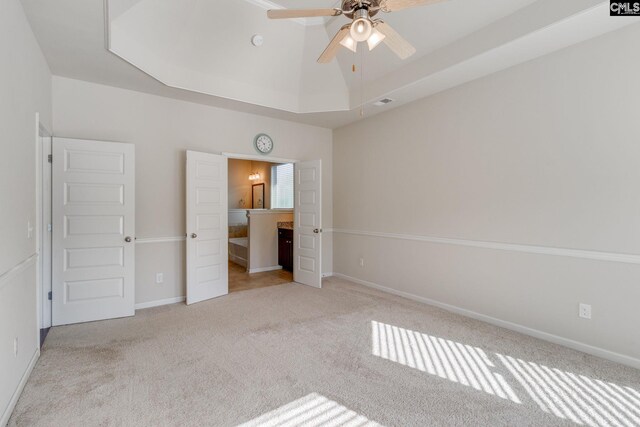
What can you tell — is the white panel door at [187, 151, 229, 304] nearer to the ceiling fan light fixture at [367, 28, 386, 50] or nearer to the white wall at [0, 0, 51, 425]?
the white wall at [0, 0, 51, 425]

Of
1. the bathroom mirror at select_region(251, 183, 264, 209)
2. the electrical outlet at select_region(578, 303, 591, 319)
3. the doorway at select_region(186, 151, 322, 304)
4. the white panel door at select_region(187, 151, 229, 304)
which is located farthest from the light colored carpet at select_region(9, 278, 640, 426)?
the bathroom mirror at select_region(251, 183, 264, 209)

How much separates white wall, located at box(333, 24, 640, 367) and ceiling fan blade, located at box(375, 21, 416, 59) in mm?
1650

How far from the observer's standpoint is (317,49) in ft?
13.1

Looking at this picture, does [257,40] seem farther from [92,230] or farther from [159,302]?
[159,302]

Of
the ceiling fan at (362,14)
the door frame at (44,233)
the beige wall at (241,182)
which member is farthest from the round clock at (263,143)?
the beige wall at (241,182)

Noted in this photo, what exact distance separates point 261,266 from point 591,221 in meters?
5.10

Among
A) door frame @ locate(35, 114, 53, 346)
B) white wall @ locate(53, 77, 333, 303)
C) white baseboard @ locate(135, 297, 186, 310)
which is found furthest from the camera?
white baseboard @ locate(135, 297, 186, 310)

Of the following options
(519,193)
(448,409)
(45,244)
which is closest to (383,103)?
(519,193)

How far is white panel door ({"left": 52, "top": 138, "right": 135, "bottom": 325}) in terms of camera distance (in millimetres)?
3344

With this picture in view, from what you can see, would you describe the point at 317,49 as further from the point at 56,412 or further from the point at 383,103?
the point at 56,412

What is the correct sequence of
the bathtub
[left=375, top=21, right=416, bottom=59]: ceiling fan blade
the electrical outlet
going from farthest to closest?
the bathtub < the electrical outlet < [left=375, top=21, right=416, bottom=59]: ceiling fan blade

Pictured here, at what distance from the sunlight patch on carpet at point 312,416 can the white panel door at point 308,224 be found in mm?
2888

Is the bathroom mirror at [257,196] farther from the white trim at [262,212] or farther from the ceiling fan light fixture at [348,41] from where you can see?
the ceiling fan light fixture at [348,41]

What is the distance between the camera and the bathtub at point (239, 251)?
6.54 metres
